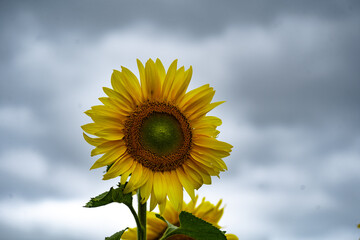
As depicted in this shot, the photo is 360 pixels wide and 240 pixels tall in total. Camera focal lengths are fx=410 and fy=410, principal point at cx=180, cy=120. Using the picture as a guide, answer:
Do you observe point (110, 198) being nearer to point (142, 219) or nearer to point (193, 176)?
point (142, 219)

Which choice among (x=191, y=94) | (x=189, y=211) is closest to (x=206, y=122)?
(x=191, y=94)

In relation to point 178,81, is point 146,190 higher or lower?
lower

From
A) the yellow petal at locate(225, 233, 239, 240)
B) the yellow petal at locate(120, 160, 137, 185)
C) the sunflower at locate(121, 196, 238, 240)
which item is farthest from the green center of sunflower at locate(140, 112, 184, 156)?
the yellow petal at locate(225, 233, 239, 240)

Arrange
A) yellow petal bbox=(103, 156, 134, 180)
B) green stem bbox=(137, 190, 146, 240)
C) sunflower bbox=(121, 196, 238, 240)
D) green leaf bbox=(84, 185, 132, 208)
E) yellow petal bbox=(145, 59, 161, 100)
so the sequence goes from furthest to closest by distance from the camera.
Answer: sunflower bbox=(121, 196, 238, 240)
yellow petal bbox=(145, 59, 161, 100)
yellow petal bbox=(103, 156, 134, 180)
green stem bbox=(137, 190, 146, 240)
green leaf bbox=(84, 185, 132, 208)

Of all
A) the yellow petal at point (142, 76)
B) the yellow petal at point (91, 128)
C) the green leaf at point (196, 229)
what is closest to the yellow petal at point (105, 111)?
the yellow petal at point (91, 128)

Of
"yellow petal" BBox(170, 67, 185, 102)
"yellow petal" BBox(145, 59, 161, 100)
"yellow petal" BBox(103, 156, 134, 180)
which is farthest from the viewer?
"yellow petal" BBox(170, 67, 185, 102)

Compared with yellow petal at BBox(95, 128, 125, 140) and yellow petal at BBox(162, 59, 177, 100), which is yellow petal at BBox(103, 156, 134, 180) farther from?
yellow petal at BBox(162, 59, 177, 100)

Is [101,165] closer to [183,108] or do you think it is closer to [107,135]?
[107,135]
